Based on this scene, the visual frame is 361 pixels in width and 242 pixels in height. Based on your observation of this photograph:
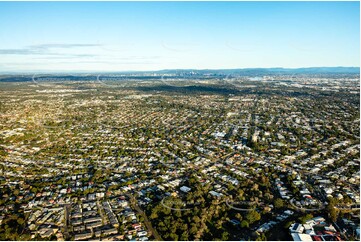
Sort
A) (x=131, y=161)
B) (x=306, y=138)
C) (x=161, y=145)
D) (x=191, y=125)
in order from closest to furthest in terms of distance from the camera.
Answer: (x=131, y=161)
(x=161, y=145)
(x=306, y=138)
(x=191, y=125)

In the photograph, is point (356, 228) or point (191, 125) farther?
point (191, 125)

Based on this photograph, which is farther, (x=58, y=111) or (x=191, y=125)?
(x=58, y=111)

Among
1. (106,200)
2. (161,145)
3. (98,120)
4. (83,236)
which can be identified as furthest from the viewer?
(98,120)

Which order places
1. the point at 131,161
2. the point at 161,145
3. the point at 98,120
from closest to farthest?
the point at 131,161 < the point at 161,145 < the point at 98,120

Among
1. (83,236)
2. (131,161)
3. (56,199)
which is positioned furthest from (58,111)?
(83,236)

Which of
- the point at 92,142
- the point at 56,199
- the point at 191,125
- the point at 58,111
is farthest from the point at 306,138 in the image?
the point at 58,111

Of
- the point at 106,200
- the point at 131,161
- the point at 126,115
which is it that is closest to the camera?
the point at 106,200

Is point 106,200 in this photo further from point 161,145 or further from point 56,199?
point 161,145

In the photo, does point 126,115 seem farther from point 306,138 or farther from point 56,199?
point 56,199
